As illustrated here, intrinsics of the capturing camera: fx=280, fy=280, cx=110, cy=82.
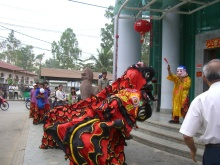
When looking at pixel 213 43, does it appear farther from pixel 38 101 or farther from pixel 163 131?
pixel 38 101

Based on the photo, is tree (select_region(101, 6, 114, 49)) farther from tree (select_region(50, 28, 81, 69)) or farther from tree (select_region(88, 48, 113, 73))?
tree (select_region(50, 28, 81, 69))

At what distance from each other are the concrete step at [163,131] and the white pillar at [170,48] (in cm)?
213

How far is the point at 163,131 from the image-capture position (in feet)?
21.0

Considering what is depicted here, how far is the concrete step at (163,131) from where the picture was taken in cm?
569

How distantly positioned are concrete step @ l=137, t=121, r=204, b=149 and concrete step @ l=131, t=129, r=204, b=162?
60 millimetres

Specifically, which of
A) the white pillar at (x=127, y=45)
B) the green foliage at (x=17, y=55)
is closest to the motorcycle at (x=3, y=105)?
the white pillar at (x=127, y=45)

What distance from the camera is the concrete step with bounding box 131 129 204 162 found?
16.6ft

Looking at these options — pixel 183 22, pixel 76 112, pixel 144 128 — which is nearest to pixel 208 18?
pixel 183 22

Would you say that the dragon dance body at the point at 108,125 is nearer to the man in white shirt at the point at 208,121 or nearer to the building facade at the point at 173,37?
the man in white shirt at the point at 208,121

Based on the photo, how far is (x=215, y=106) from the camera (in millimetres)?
2158

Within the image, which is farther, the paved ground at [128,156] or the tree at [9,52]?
the tree at [9,52]

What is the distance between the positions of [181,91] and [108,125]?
153 inches

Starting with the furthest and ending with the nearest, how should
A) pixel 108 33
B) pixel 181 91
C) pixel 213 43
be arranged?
pixel 108 33 → pixel 213 43 → pixel 181 91

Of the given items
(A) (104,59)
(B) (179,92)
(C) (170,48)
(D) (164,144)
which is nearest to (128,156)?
(D) (164,144)
